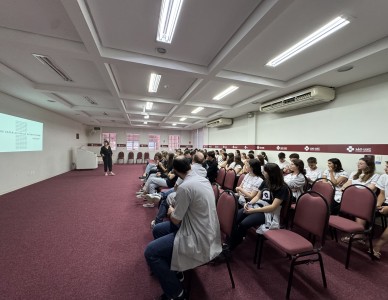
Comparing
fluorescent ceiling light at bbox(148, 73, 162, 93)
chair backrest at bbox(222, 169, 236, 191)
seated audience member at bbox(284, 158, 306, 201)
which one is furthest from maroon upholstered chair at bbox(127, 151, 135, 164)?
seated audience member at bbox(284, 158, 306, 201)

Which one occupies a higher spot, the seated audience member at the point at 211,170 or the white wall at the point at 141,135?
the white wall at the point at 141,135

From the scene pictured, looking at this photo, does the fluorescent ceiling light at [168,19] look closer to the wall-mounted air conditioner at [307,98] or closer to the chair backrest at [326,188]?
the chair backrest at [326,188]

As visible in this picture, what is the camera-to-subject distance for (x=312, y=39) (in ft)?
8.24

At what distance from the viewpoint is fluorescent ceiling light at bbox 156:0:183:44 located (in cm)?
198

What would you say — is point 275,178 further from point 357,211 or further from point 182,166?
point 357,211

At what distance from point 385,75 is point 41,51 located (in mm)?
5917

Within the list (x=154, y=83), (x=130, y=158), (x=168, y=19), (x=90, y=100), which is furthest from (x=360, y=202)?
(x=130, y=158)

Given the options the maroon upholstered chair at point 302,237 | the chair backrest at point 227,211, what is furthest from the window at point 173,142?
the maroon upholstered chair at point 302,237

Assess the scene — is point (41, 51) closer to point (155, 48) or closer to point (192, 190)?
point (155, 48)

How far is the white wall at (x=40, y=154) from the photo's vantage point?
4954 mm

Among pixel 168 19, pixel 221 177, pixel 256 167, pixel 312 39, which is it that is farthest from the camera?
pixel 221 177

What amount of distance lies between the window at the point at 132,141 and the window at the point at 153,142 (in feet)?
2.93

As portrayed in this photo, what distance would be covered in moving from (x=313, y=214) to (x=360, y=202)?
101 centimetres

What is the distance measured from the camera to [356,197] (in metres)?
2.40
